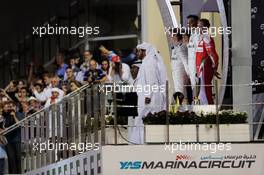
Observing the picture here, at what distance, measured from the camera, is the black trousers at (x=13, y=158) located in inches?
733

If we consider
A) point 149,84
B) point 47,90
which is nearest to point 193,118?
point 149,84

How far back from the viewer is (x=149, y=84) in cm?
1700

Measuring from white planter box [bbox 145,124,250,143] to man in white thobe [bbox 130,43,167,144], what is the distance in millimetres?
551

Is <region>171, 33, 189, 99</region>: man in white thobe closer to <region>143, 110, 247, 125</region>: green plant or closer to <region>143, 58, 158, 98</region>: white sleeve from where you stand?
<region>143, 58, 158, 98</region>: white sleeve

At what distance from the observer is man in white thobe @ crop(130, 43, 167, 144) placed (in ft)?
54.7

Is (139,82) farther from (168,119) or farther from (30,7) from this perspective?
(30,7)

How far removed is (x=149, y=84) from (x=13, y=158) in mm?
3331

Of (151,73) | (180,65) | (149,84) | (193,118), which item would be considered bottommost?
(193,118)

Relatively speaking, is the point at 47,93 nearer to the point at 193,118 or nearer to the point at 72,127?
the point at 72,127

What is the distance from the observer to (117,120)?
643 inches

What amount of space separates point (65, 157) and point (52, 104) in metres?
1.19

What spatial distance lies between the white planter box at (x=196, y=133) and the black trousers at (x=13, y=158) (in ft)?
12.0

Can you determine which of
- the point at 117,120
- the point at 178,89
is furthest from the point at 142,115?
the point at 178,89

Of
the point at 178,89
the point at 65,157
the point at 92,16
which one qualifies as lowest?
the point at 65,157
